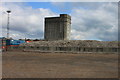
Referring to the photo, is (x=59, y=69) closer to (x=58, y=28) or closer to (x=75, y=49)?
(x=75, y=49)

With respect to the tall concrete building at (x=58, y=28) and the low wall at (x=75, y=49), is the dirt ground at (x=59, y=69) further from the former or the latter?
the tall concrete building at (x=58, y=28)

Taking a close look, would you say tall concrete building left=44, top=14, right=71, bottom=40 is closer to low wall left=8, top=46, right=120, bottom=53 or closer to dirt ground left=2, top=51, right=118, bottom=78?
low wall left=8, top=46, right=120, bottom=53

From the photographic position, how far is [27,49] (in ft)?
124

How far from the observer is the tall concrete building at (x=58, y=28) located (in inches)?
1998

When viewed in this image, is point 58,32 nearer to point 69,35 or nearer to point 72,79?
point 69,35

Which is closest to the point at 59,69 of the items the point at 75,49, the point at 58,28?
the point at 75,49

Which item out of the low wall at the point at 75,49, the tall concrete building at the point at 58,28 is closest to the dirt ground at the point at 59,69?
the low wall at the point at 75,49

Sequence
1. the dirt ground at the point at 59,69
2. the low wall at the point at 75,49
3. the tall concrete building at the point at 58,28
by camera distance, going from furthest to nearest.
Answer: the tall concrete building at the point at 58,28 < the low wall at the point at 75,49 < the dirt ground at the point at 59,69

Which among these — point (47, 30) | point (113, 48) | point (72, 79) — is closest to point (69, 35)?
point (47, 30)

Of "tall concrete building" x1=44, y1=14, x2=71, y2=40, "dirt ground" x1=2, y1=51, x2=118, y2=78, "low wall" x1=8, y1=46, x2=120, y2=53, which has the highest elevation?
"tall concrete building" x1=44, y1=14, x2=71, y2=40

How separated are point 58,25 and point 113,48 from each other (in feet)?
82.6

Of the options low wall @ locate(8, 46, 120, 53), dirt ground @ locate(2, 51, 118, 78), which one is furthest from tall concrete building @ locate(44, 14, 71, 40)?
dirt ground @ locate(2, 51, 118, 78)

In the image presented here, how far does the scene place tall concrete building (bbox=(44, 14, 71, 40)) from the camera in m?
50.8

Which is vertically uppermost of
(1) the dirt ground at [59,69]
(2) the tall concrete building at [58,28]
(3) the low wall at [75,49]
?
(2) the tall concrete building at [58,28]
